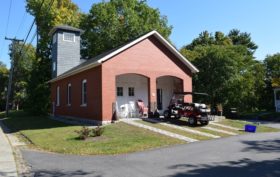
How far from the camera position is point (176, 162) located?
33.3 ft

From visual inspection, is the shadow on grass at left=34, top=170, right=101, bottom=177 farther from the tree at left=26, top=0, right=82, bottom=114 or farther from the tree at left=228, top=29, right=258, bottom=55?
the tree at left=228, top=29, right=258, bottom=55

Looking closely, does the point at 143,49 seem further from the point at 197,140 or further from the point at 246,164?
the point at 246,164

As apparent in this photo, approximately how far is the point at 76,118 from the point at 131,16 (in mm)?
22603

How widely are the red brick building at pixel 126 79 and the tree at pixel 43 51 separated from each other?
1194 centimetres

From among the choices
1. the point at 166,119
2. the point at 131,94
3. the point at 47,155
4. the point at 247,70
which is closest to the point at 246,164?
the point at 47,155

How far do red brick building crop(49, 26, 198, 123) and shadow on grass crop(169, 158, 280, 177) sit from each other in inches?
457

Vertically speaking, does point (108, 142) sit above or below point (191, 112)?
below

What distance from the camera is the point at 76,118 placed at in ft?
84.1

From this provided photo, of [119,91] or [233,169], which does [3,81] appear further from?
[233,169]

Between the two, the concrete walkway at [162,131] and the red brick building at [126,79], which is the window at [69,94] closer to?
the red brick building at [126,79]

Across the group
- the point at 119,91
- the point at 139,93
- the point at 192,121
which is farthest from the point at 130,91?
the point at 192,121

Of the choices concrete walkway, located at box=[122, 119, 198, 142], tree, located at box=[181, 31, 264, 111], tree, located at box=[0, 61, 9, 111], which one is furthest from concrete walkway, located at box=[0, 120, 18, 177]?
tree, located at box=[0, 61, 9, 111]

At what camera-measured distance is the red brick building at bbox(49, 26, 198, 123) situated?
822 inches

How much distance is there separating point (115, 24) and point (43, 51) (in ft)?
34.7
